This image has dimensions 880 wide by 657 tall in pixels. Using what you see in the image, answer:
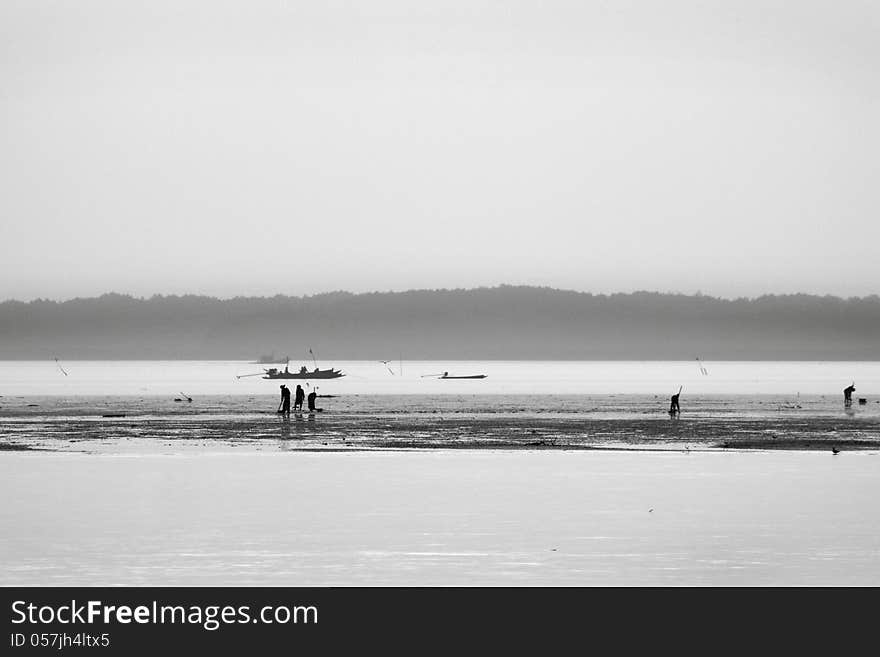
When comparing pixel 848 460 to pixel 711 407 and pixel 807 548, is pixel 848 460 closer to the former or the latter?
pixel 807 548

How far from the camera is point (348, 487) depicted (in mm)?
29516

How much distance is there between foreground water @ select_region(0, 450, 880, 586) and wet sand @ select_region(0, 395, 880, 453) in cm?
610

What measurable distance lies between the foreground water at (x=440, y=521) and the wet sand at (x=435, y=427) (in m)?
6.10

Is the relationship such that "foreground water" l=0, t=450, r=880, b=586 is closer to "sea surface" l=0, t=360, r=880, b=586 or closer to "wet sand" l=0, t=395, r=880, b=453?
"sea surface" l=0, t=360, r=880, b=586

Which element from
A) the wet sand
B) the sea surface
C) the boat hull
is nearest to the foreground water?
the sea surface

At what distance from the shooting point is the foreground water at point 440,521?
1878 centimetres

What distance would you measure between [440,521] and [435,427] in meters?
29.2

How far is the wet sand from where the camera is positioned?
4291 centimetres

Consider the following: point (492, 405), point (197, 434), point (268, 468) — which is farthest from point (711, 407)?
point (268, 468)

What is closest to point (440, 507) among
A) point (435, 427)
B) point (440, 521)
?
point (440, 521)

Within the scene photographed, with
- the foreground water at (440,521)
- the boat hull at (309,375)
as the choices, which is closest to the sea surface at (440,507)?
the foreground water at (440,521)

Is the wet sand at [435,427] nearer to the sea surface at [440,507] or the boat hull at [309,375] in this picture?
the sea surface at [440,507]

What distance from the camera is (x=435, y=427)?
53188 millimetres
